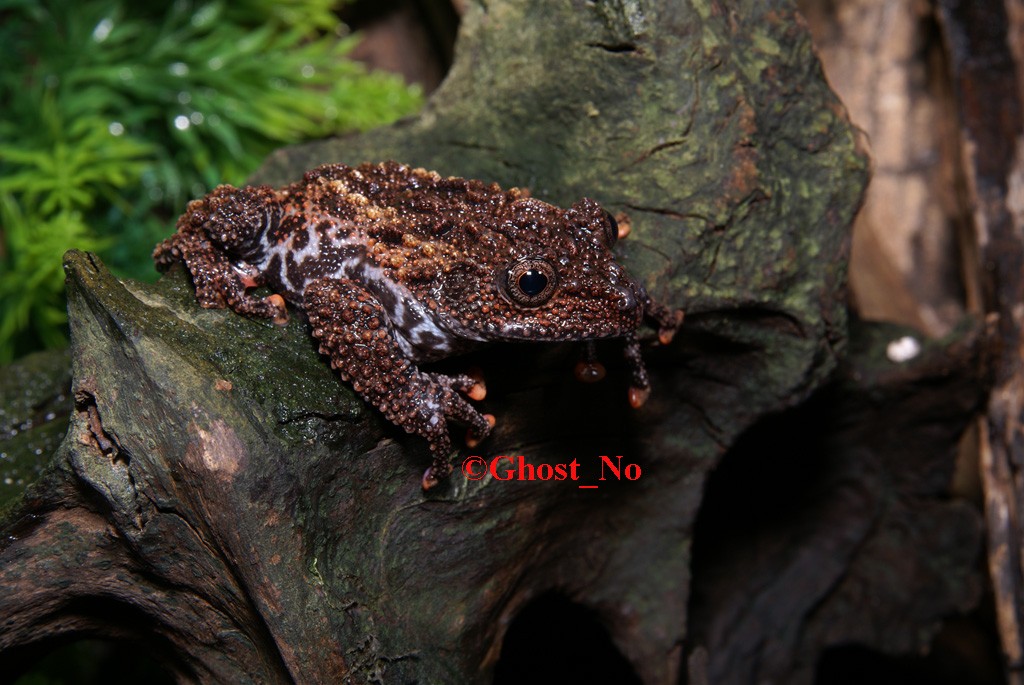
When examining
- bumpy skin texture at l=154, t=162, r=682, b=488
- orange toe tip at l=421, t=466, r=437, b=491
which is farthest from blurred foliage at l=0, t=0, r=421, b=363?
orange toe tip at l=421, t=466, r=437, b=491

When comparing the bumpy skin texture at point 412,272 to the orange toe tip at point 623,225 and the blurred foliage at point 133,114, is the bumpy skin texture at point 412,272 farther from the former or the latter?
the blurred foliage at point 133,114

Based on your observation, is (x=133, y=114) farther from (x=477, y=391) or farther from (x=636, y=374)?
(x=636, y=374)

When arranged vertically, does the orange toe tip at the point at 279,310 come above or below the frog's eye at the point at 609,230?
below

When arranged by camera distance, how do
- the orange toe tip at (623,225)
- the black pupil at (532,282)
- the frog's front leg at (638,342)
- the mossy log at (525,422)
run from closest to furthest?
1. the mossy log at (525,422)
2. the black pupil at (532,282)
3. the frog's front leg at (638,342)
4. the orange toe tip at (623,225)

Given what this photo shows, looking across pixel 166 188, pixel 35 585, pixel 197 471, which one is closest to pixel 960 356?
pixel 197 471

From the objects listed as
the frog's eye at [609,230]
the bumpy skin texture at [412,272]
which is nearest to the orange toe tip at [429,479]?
the bumpy skin texture at [412,272]

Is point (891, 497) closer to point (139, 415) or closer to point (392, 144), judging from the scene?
point (392, 144)
